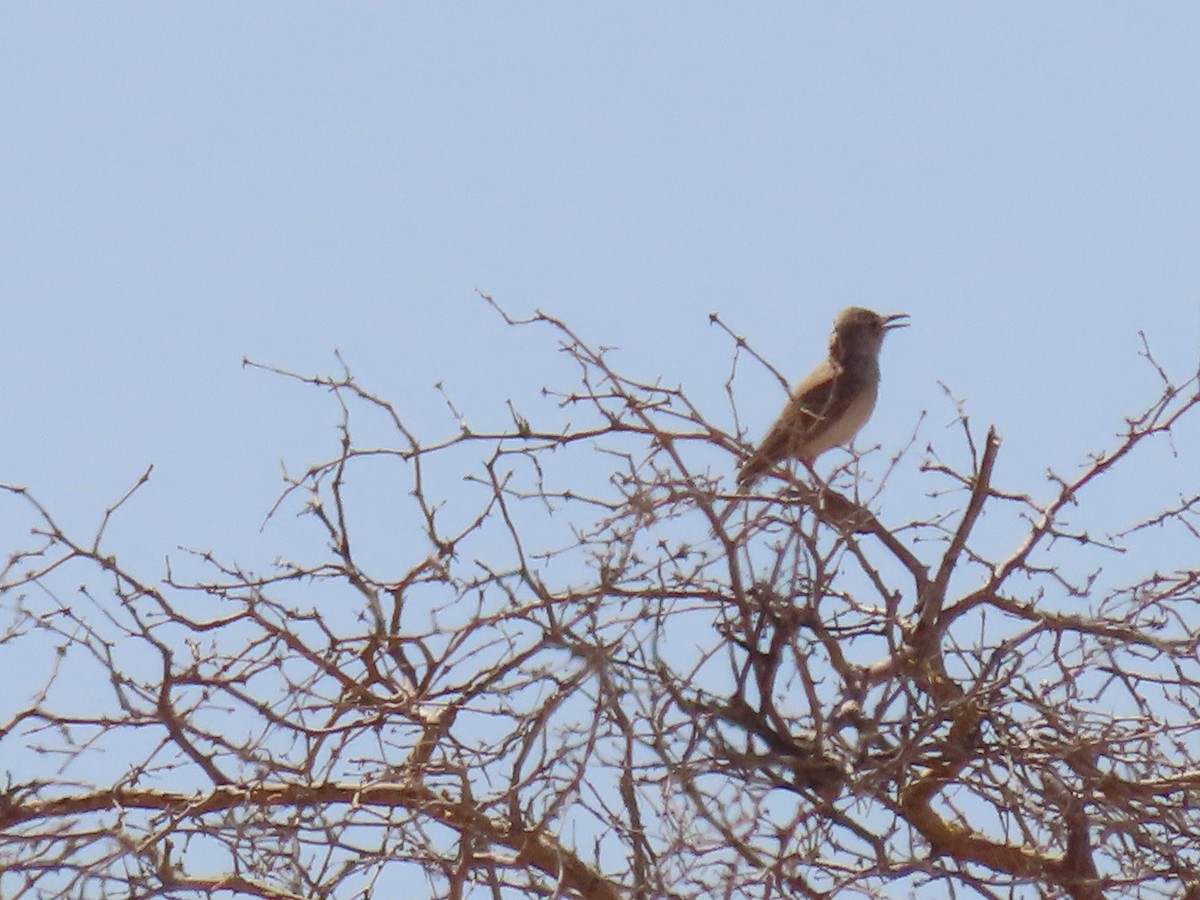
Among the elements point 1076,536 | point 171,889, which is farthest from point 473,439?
point 1076,536

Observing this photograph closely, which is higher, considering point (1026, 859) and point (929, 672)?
point (929, 672)

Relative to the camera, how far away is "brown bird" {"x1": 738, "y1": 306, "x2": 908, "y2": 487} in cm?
874

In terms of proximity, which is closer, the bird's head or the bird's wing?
the bird's wing

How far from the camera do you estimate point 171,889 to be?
198 inches

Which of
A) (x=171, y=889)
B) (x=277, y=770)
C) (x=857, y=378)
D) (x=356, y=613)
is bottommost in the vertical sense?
(x=171, y=889)

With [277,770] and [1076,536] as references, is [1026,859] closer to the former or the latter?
[1076,536]

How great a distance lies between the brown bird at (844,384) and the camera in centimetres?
874

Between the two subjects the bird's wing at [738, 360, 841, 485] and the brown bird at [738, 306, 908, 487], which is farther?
the brown bird at [738, 306, 908, 487]

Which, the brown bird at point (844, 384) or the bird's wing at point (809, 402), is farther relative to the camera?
the brown bird at point (844, 384)

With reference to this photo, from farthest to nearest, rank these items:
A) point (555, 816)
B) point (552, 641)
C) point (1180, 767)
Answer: point (1180, 767)
point (555, 816)
point (552, 641)

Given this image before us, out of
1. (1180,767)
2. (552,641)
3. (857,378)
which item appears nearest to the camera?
(552,641)

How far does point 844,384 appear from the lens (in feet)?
29.3

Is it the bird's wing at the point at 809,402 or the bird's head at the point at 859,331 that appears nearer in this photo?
the bird's wing at the point at 809,402

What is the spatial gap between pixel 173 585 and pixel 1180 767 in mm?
3071
